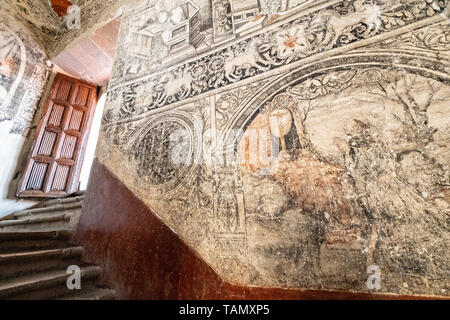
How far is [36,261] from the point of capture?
192 centimetres

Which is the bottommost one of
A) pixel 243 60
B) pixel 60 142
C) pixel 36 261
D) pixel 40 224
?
pixel 36 261

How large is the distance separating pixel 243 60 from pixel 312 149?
1.11 m

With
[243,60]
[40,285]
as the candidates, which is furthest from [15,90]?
[243,60]

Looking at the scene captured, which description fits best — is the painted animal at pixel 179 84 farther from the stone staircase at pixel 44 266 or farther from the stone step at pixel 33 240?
the stone step at pixel 33 240

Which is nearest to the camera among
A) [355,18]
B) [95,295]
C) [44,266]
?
[355,18]

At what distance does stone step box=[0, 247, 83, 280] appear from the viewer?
173 centimetres

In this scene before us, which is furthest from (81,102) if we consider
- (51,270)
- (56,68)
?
(51,270)

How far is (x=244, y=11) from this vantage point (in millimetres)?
2191

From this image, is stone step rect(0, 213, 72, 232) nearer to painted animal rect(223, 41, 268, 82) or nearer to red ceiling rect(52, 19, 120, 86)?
painted animal rect(223, 41, 268, 82)

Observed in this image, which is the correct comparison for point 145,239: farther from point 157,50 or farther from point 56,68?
point 56,68

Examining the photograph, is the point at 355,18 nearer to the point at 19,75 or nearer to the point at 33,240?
the point at 33,240

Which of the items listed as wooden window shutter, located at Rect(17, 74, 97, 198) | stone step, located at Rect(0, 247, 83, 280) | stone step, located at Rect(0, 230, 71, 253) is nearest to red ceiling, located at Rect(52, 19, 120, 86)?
wooden window shutter, located at Rect(17, 74, 97, 198)

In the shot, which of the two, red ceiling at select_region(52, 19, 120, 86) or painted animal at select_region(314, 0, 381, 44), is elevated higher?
red ceiling at select_region(52, 19, 120, 86)

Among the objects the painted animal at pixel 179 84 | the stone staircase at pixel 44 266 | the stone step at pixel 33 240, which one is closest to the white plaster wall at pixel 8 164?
the stone staircase at pixel 44 266
